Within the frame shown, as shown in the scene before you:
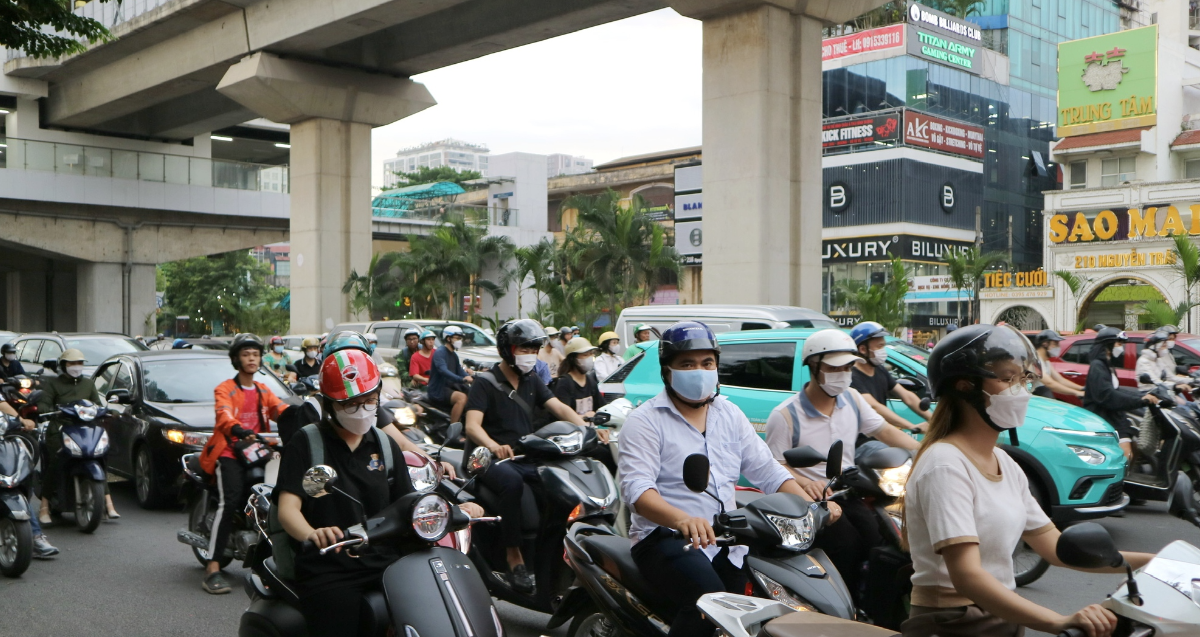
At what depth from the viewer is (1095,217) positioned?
44.7m

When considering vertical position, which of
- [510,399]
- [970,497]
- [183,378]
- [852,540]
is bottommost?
[852,540]

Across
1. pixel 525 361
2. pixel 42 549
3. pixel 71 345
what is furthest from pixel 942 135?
pixel 42 549

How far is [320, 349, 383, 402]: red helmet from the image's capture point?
4.02 metres

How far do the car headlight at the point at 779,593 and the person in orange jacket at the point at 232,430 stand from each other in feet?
14.7

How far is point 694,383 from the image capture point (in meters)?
4.13

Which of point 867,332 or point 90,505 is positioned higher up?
point 867,332

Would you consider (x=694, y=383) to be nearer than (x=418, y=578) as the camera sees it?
No

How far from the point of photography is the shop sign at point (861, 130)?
55.5 meters

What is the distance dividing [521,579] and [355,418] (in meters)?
2.26

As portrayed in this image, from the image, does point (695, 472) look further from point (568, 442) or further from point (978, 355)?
point (568, 442)

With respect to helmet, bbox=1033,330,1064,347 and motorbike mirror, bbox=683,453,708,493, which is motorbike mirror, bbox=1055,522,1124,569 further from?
helmet, bbox=1033,330,1064,347

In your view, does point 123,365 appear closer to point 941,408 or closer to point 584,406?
point 584,406

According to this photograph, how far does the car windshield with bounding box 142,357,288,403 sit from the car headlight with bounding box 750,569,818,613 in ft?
26.1

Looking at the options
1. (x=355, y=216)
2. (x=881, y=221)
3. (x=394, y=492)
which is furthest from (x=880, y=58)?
(x=394, y=492)
